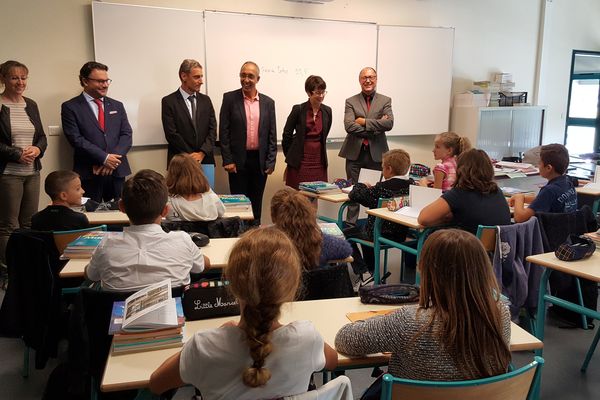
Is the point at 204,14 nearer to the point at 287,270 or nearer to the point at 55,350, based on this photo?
the point at 55,350

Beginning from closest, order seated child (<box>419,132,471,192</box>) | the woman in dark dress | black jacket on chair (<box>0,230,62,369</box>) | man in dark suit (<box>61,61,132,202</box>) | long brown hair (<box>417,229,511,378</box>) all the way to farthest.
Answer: long brown hair (<box>417,229,511,378</box>) < black jacket on chair (<box>0,230,62,369</box>) < seated child (<box>419,132,471,192</box>) < man in dark suit (<box>61,61,132,202</box>) < the woman in dark dress

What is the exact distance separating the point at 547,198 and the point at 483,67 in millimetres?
3787

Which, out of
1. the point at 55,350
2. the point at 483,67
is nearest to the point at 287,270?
the point at 55,350

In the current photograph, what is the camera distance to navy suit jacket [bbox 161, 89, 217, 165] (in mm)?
4445

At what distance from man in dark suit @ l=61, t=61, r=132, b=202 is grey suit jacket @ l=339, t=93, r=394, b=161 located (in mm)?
2121

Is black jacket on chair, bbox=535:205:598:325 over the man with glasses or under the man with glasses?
under

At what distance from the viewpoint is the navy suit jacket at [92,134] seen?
413 centimetres

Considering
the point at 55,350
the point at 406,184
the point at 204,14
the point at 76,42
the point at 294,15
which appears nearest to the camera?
the point at 55,350

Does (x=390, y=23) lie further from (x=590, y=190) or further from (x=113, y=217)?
(x=113, y=217)

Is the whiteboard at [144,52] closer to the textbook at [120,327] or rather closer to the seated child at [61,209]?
the seated child at [61,209]

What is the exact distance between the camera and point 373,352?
1.45 m

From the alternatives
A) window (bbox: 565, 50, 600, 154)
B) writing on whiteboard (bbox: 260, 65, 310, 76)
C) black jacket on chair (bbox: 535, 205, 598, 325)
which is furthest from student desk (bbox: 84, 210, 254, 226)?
window (bbox: 565, 50, 600, 154)

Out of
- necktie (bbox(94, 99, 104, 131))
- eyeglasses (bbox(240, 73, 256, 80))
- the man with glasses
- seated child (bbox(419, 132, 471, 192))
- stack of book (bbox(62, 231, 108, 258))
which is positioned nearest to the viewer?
stack of book (bbox(62, 231, 108, 258))

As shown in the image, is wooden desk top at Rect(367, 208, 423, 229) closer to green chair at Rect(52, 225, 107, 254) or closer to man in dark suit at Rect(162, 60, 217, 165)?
man in dark suit at Rect(162, 60, 217, 165)
